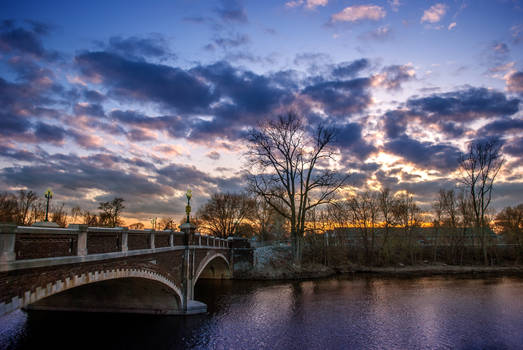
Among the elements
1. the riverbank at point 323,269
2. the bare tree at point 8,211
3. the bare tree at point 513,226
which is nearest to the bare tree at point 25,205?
the bare tree at point 8,211

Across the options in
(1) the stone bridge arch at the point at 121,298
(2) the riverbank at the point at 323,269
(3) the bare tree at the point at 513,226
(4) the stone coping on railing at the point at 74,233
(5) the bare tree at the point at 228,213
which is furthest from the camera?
(5) the bare tree at the point at 228,213

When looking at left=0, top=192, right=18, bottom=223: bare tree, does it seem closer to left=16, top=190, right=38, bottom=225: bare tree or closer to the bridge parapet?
left=16, top=190, right=38, bottom=225: bare tree

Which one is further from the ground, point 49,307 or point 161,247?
point 161,247

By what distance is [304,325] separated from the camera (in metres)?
17.5

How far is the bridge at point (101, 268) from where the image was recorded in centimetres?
764

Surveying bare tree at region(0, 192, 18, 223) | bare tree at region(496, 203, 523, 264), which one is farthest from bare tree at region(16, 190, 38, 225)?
bare tree at region(496, 203, 523, 264)

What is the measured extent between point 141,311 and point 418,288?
2247 cm

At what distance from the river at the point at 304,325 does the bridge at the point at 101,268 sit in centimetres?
82

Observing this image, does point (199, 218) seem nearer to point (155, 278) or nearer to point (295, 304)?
point (295, 304)

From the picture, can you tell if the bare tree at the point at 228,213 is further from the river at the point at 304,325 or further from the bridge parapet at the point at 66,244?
the bridge parapet at the point at 66,244

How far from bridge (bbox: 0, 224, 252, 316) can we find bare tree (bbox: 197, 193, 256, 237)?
1308 inches

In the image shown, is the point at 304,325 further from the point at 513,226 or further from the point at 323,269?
the point at 513,226

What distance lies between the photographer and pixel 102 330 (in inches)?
648

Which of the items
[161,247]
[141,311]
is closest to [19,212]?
[141,311]
